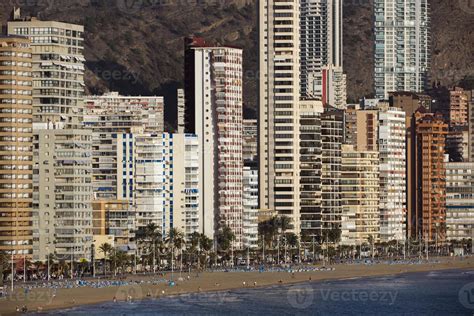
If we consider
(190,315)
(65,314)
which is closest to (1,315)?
(65,314)

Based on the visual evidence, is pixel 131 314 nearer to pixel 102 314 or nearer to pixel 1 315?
pixel 102 314

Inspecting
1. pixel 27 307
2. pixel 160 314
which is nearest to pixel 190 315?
Result: pixel 160 314

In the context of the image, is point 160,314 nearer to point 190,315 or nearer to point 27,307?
point 190,315

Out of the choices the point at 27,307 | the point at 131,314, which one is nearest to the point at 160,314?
the point at 131,314

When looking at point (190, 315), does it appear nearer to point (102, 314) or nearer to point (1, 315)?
point (102, 314)

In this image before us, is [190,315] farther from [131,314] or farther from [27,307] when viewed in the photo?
[27,307]
